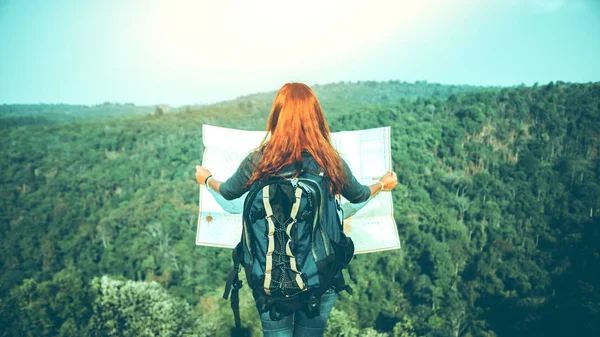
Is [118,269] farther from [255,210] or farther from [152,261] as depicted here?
[255,210]

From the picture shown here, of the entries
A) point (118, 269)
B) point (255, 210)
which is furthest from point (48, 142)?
point (255, 210)

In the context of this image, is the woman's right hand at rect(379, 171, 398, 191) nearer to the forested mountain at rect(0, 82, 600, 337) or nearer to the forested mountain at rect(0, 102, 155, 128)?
the forested mountain at rect(0, 82, 600, 337)

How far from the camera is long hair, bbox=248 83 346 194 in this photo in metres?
2.49

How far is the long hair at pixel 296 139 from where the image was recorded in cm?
249

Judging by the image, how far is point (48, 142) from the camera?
58031mm

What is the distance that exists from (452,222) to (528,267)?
Result: 42.1ft

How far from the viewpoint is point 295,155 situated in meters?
2.50

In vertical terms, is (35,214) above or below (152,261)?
above

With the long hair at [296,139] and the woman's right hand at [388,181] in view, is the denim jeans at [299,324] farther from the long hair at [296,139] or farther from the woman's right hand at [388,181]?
the woman's right hand at [388,181]

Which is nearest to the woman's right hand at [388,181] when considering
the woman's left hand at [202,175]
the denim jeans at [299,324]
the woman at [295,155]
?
the woman at [295,155]

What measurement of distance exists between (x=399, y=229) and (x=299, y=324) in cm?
5661

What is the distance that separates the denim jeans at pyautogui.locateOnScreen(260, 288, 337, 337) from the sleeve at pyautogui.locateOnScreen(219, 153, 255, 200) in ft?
2.76

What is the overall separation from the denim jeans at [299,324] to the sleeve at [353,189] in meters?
0.68

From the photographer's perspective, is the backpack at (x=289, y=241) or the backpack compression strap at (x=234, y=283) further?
the backpack compression strap at (x=234, y=283)
